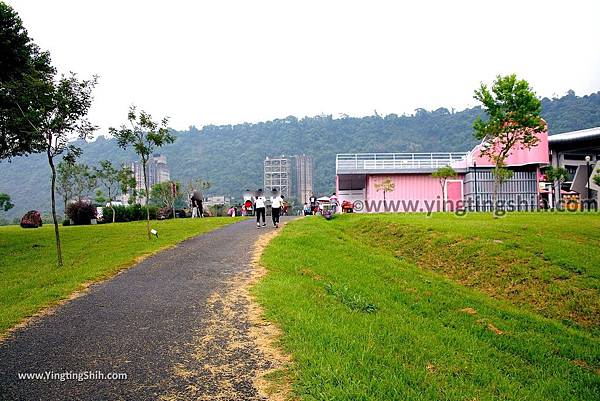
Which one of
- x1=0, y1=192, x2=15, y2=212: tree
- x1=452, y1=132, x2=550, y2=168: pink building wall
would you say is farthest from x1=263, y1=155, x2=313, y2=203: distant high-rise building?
x1=0, y1=192, x2=15, y2=212: tree

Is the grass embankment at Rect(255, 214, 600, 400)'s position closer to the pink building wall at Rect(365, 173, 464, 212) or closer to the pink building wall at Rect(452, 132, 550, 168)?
the pink building wall at Rect(452, 132, 550, 168)

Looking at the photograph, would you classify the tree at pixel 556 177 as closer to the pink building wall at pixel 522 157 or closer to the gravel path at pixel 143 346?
the pink building wall at pixel 522 157

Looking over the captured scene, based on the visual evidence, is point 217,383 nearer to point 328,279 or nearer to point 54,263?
point 328,279

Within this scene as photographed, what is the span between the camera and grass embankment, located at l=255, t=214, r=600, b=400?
507cm

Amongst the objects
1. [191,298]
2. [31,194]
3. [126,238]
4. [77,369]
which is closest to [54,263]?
[126,238]

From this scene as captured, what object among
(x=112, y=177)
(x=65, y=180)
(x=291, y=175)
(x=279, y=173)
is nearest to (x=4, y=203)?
(x=65, y=180)

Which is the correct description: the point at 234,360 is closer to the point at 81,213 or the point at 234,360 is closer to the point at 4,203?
the point at 81,213

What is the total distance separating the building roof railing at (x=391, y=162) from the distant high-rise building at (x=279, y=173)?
2442 cm

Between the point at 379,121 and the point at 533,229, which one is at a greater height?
the point at 379,121

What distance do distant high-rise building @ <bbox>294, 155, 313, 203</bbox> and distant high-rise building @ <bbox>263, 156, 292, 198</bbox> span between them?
143 centimetres

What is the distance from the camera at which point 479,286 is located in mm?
11531

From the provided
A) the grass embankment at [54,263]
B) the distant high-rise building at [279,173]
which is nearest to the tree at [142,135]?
the grass embankment at [54,263]

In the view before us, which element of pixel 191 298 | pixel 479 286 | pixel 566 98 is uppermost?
pixel 566 98

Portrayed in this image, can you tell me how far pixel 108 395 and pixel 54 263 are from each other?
397 inches
